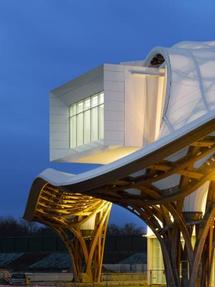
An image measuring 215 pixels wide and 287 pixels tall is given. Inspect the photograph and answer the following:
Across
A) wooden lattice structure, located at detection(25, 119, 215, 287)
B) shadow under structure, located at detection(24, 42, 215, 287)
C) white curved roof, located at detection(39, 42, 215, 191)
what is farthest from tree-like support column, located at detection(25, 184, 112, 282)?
wooden lattice structure, located at detection(25, 119, 215, 287)

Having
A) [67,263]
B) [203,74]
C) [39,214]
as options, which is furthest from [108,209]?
[67,263]

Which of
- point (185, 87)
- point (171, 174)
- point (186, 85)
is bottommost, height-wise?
point (171, 174)

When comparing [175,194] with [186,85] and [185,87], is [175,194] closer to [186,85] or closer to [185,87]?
[185,87]

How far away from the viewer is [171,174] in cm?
2788

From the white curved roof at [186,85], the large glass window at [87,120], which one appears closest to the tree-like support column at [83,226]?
the large glass window at [87,120]

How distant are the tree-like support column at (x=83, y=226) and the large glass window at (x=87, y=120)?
252 inches

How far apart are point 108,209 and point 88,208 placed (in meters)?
2.01

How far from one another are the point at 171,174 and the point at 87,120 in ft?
75.1

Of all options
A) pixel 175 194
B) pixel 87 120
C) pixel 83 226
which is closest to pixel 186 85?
pixel 87 120

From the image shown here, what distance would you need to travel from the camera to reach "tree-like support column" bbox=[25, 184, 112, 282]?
186 feet

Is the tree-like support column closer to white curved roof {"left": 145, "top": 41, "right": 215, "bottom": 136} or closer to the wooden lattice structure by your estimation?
white curved roof {"left": 145, "top": 41, "right": 215, "bottom": 136}

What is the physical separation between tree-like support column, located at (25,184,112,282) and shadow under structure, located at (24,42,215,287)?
0.54 metres

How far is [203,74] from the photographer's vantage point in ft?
140

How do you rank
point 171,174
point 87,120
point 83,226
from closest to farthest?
1. point 171,174
2. point 87,120
3. point 83,226
